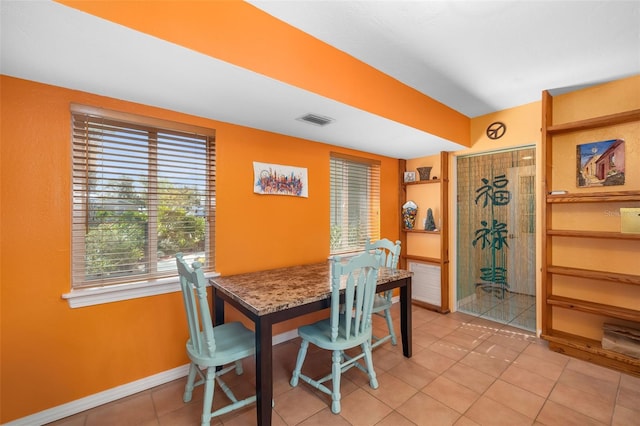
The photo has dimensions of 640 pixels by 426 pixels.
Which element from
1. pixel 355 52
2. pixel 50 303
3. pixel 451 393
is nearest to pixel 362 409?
pixel 451 393

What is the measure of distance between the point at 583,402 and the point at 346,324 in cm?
171

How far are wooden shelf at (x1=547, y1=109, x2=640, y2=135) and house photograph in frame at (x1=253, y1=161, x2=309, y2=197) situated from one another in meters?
2.44

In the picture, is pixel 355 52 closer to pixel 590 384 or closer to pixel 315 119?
pixel 315 119

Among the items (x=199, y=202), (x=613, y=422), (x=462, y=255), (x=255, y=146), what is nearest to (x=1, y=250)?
(x=199, y=202)

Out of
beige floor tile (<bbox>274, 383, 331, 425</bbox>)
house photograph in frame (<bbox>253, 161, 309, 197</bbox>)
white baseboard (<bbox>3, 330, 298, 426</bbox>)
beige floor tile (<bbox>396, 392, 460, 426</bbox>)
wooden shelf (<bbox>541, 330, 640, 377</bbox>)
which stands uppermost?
house photograph in frame (<bbox>253, 161, 309, 197</bbox>)

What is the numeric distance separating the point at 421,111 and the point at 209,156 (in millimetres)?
2041

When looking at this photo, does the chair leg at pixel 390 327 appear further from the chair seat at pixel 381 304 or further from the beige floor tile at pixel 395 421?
the beige floor tile at pixel 395 421

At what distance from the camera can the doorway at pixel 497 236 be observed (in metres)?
2.96

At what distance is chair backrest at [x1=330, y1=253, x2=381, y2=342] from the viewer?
5.79 feet

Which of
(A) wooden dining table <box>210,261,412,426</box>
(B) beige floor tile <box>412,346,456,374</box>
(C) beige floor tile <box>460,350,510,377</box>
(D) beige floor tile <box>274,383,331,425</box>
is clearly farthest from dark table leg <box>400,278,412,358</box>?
(D) beige floor tile <box>274,383,331,425</box>

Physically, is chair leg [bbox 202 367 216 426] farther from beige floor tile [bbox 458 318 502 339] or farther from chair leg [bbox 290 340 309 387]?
beige floor tile [bbox 458 318 502 339]

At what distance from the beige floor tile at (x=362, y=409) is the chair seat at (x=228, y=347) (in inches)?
29.7

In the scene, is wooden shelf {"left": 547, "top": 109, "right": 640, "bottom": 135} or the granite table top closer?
the granite table top

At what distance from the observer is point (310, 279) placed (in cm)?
225
